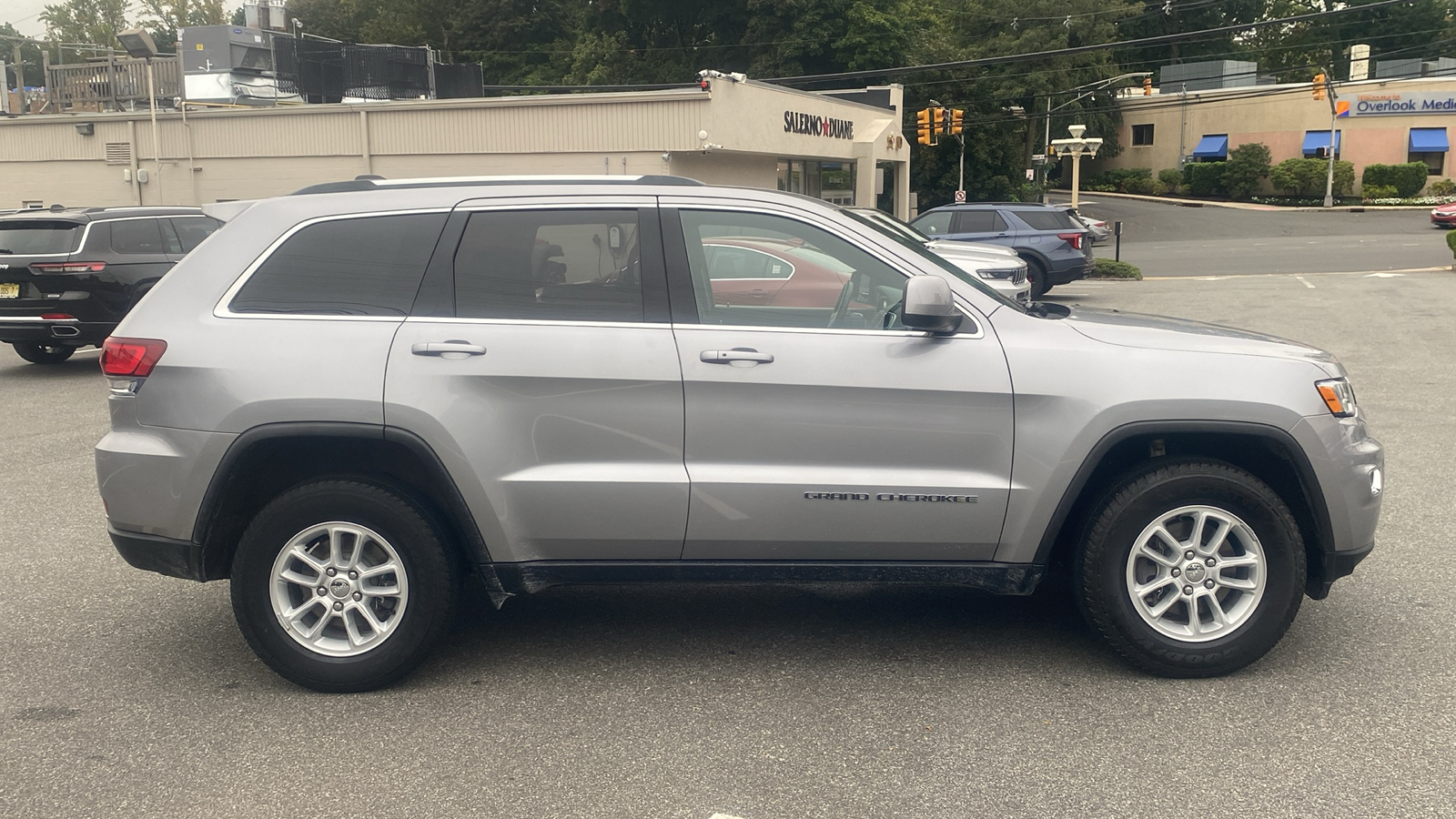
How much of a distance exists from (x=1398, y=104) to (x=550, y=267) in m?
69.4

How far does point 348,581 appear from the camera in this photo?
14.8ft

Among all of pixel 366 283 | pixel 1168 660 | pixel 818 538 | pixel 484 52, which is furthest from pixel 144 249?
pixel 484 52

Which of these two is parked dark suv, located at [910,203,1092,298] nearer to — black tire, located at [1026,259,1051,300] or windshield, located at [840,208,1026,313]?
black tire, located at [1026,259,1051,300]

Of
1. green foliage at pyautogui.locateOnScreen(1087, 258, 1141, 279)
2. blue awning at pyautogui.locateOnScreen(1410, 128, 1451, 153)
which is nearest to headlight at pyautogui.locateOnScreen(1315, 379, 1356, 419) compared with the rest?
green foliage at pyautogui.locateOnScreen(1087, 258, 1141, 279)

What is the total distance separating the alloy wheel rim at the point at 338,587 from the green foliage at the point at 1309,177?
→ 212 ft

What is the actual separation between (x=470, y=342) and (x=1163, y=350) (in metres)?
2.54

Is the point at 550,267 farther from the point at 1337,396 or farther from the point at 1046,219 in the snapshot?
the point at 1046,219

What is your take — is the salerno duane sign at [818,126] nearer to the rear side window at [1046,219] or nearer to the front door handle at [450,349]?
the rear side window at [1046,219]

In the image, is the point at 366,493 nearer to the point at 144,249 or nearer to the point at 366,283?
the point at 366,283

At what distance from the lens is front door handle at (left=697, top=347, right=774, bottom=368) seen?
14.4 feet

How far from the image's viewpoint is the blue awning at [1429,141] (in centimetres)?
6131

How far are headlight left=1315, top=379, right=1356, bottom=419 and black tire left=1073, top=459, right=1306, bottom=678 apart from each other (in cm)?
38

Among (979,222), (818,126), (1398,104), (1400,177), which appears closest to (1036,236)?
(979,222)

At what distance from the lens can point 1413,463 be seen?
8102 millimetres
